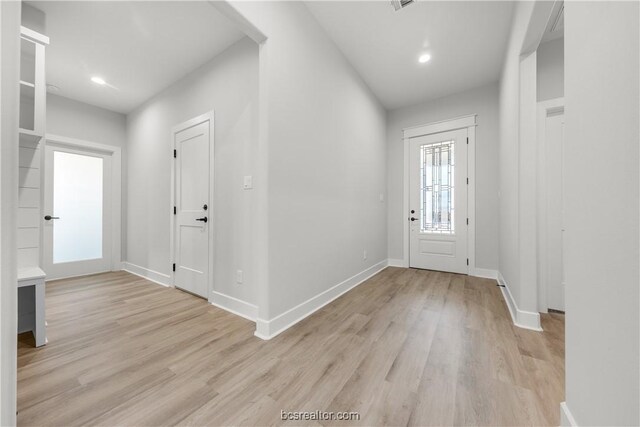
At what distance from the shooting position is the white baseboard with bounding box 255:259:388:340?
1860 millimetres

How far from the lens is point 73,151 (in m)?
3.72

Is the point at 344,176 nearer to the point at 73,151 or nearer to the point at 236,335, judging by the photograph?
the point at 236,335

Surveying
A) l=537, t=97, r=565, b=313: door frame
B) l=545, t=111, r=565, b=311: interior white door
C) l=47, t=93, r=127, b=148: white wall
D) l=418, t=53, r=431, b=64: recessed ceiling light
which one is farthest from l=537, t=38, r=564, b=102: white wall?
l=47, t=93, r=127, b=148: white wall

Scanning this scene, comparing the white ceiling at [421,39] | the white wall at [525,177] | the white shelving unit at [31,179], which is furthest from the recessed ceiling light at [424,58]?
the white shelving unit at [31,179]

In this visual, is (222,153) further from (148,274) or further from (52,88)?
(52,88)

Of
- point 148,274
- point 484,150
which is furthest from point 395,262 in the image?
point 148,274

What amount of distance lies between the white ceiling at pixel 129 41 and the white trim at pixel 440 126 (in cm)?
302

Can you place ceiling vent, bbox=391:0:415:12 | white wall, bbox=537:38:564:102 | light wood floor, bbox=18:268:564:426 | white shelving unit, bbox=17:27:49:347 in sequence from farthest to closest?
white wall, bbox=537:38:564:102, ceiling vent, bbox=391:0:415:12, white shelving unit, bbox=17:27:49:347, light wood floor, bbox=18:268:564:426

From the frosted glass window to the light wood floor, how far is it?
5.46 ft

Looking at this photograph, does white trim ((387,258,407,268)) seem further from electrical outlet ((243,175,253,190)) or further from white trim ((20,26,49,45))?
white trim ((20,26,49,45))

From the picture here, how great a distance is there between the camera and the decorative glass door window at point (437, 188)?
12.6 ft

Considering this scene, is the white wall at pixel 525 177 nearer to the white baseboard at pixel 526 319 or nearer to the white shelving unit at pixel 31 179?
the white baseboard at pixel 526 319

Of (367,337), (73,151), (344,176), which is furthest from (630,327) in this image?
(73,151)

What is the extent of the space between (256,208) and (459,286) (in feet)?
9.10
